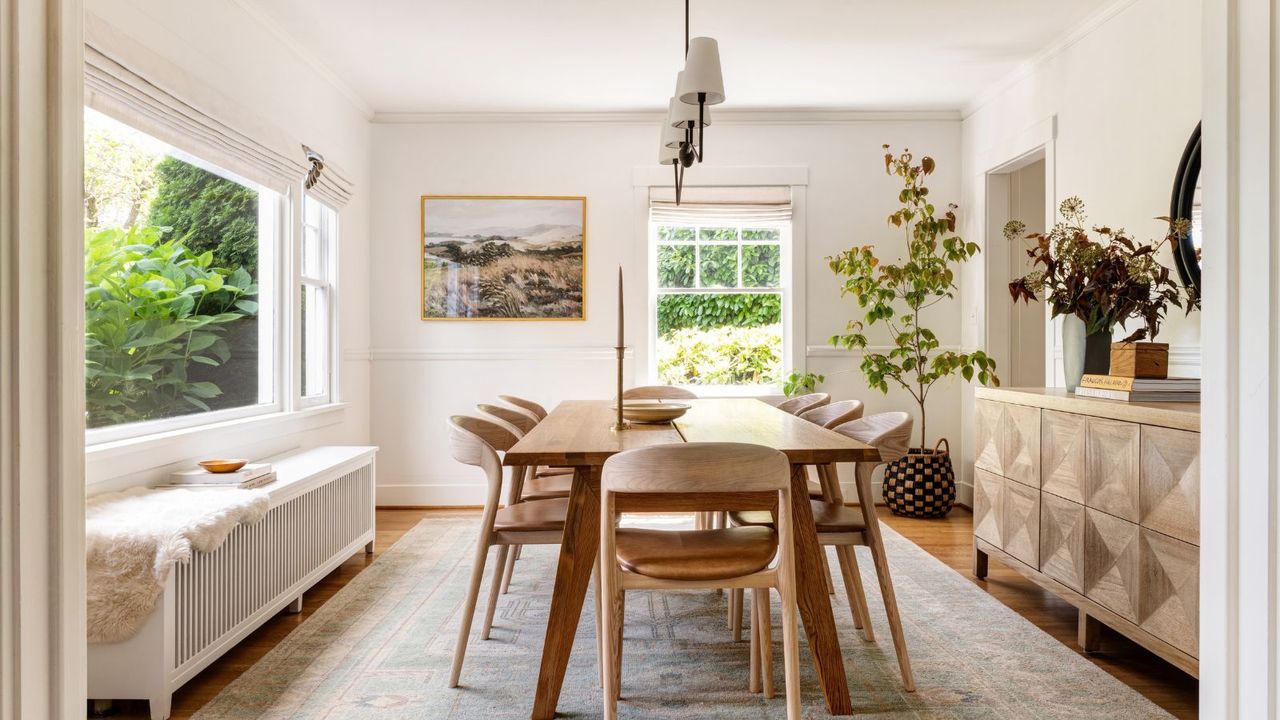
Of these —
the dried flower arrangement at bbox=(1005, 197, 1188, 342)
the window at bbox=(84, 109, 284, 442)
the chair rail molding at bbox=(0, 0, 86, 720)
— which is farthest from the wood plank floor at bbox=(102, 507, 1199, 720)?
the chair rail molding at bbox=(0, 0, 86, 720)

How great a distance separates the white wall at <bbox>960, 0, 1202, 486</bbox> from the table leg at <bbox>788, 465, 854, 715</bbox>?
79.0 inches

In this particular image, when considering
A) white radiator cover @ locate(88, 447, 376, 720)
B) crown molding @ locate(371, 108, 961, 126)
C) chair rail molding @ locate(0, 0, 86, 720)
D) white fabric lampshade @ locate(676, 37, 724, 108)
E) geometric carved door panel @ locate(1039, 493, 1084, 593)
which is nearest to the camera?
chair rail molding @ locate(0, 0, 86, 720)

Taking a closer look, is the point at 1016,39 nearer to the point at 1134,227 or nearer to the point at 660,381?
the point at 1134,227

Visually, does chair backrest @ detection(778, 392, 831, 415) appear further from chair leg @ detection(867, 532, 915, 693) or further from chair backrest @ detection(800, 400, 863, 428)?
chair leg @ detection(867, 532, 915, 693)

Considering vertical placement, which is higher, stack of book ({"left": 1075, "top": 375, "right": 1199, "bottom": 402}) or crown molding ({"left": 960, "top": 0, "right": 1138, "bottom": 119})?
crown molding ({"left": 960, "top": 0, "right": 1138, "bottom": 119})

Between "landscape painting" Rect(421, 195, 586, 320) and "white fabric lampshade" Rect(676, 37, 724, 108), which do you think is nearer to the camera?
"white fabric lampshade" Rect(676, 37, 724, 108)

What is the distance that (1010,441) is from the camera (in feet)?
11.2

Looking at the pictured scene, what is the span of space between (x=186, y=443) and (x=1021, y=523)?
3364 mm

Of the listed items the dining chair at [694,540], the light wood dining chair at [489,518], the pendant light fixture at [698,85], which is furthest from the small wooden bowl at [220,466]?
the pendant light fixture at [698,85]

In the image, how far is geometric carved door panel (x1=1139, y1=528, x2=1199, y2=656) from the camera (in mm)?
2260

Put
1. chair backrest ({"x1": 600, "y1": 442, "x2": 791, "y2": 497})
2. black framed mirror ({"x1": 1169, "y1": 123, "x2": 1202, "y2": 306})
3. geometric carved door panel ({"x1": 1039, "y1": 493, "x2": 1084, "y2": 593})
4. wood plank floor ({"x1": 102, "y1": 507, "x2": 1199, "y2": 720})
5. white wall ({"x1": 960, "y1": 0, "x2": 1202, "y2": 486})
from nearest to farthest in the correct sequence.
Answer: chair backrest ({"x1": 600, "y1": 442, "x2": 791, "y2": 497}), wood plank floor ({"x1": 102, "y1": 507, "x2": 1199, "y2": 720}), geometric carved door panel ({"x1": 1039, "y1": 493, "x2": 1084, "y2": 593}), black framed mirror ({"x1": 1169, "y1": 123, "x2": 1202, "y2": 306}), white wall ({"x1": 960, "y1": 0, "x2": 1202, "y2": 486})

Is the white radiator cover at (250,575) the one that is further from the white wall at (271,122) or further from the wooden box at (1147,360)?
the wooden box at (1147,360)

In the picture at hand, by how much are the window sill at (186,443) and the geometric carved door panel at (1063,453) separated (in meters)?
3.26

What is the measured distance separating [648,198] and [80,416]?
4.99m
